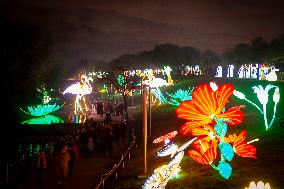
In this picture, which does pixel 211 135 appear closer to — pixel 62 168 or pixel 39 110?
pixel 62 168

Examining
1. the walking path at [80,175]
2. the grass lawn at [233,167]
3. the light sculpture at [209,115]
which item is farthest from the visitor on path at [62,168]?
the light sculpture at [209,115]

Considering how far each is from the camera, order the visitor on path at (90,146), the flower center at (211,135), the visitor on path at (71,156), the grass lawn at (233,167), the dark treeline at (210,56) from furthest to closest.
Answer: the dark treeline at (210,56) → the visitor on path at (90,146) → the visitor on path at (71,156) → the grass lawn at (233,167) → the flower center at (211,135)

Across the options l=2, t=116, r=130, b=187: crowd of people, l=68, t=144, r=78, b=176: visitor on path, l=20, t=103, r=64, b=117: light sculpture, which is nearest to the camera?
l=2, t=116, r=130, b=187: crowd of people

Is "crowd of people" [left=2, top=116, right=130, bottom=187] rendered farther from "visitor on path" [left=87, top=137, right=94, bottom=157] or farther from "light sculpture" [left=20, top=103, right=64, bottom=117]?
"light sculpture" [left=20, top=103, right=64, bottom=117]

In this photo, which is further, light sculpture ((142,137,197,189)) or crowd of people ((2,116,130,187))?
crowd of people ((2,116,130,187))

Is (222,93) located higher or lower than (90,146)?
higher

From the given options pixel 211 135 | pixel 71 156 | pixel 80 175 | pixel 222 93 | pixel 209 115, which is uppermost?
pixel 222 93

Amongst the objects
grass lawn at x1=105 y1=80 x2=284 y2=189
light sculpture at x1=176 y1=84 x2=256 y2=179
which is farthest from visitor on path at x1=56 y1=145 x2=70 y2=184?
light sculpture at x1=176 y1=84 x2=256 y2=179

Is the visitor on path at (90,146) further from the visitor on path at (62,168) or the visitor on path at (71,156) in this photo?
the visitor on path at (62,168)

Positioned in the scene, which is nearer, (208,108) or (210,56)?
(208,108)

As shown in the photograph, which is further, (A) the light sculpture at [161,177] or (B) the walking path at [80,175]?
(B) the walking path at [80,175]

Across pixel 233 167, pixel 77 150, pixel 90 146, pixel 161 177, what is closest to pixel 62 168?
pixel 77 150

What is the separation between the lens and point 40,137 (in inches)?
1086

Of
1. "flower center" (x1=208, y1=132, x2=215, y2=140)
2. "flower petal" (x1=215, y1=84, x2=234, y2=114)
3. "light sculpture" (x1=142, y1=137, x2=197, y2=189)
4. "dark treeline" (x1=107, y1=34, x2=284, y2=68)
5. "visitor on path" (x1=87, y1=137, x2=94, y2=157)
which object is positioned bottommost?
"light sculpture" (x1=142, y1=137, x2=197, y2=189)
